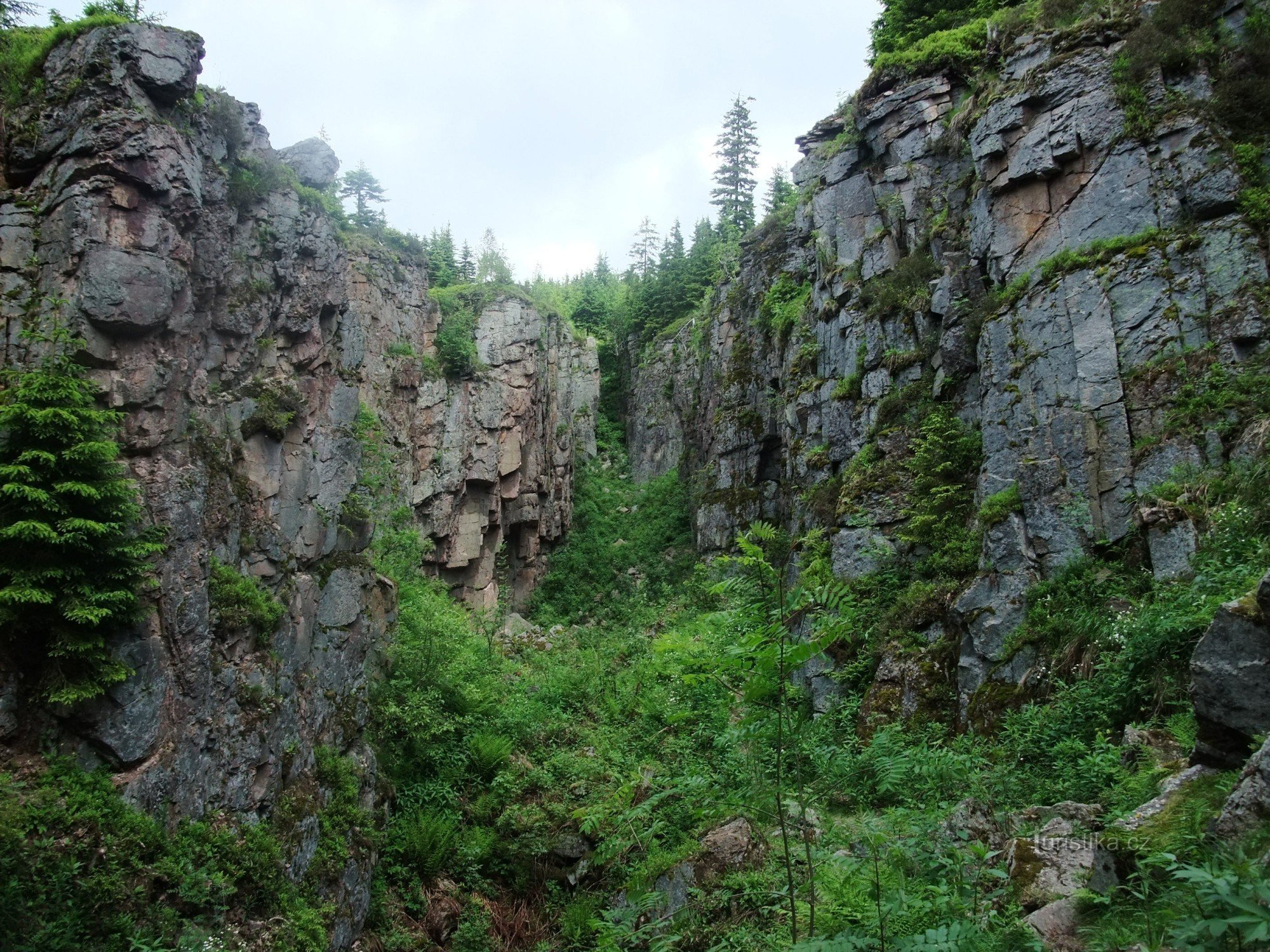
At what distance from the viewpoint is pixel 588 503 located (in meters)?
35.8

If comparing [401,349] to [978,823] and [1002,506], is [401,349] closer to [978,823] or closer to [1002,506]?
[1002,506]

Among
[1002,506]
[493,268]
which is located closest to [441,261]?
[493,268]

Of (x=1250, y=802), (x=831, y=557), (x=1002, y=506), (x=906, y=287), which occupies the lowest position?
(x=1250, y=802)

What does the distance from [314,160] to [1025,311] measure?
60.9 ft

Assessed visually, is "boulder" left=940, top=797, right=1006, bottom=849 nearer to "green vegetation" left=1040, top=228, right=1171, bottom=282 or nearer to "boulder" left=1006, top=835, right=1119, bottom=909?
"boulder" left=1006, top=835, right=1119, bottom=909

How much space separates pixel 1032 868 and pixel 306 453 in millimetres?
13023

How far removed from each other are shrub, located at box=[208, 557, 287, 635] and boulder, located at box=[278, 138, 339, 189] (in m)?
12.7

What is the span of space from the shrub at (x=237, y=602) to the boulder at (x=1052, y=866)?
1029cm

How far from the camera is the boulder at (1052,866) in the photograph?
436 cm

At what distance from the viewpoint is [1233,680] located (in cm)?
426

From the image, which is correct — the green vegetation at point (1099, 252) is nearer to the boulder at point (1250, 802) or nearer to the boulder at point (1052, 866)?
the boulder at point (1052, 866)

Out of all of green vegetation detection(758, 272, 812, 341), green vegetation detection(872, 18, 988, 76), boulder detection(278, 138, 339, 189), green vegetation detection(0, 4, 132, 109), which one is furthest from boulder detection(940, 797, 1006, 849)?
boulder detection(278, 138, 339, 189)

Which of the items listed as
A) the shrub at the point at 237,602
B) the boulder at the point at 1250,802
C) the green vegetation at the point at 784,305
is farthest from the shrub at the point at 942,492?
the shrub at the point at 237,602

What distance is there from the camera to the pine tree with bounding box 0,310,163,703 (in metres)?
8.40
